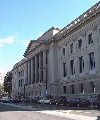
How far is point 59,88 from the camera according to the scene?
239 ft

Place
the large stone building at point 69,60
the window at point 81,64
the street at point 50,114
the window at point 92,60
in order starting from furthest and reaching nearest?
the window at point 81,64
the window at point 92,60
the large stone building at point 69,60
the street at point 50,114

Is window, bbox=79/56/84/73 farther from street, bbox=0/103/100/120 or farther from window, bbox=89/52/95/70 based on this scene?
street, bbox=0/103/100/120

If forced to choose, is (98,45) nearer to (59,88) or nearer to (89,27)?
(89,27)

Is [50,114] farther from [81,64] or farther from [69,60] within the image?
[69,60]

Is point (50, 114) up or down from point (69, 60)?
down

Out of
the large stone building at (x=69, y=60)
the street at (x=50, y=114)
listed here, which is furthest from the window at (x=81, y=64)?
the street at (x=50, y=114)

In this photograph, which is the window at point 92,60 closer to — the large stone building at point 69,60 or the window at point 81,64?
the large stone building at point 69,60

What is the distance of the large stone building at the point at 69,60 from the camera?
5588 centimetres

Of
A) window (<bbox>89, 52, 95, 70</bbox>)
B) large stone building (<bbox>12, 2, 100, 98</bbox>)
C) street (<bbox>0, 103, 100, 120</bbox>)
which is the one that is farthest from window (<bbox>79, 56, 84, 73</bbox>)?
street (<bbox>0, 103, 100, 120</bbox>)

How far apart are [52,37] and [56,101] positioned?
1059 inches

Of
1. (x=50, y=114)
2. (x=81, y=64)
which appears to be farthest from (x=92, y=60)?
(x=50, y=114)

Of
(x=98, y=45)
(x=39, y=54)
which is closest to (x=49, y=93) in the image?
(x=39, y=54)

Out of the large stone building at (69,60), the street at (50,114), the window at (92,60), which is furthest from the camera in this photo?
the window at (92,60)

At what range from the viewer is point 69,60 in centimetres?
6794
